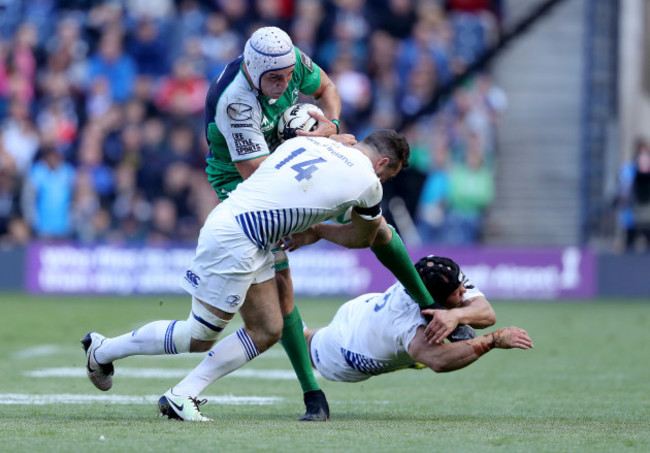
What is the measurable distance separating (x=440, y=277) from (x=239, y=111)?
163 cm

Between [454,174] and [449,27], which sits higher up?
[449,27]

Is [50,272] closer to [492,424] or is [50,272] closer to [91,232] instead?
[91,232]

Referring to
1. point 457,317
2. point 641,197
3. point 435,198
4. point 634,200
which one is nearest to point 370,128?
point 435,198

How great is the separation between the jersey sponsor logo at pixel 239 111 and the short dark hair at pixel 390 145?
0.68 metres

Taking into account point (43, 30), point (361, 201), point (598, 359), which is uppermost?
point (43, 30)

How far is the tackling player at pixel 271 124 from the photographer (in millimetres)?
6461

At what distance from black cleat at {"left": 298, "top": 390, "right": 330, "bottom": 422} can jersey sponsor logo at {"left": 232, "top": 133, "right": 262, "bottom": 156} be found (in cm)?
151

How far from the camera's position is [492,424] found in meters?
6.38

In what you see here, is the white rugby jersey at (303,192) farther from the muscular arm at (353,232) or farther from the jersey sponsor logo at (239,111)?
the jersey sponsor logo at (239,111)

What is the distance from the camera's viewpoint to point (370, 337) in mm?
7266

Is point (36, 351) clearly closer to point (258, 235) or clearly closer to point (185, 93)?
point (258, 235)

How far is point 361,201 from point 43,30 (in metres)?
13.5

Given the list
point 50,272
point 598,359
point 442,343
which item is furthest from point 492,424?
point 50,272

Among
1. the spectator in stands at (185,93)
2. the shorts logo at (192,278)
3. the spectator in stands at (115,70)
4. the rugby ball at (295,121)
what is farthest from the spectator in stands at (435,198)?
the shorts logo at (192,278)
